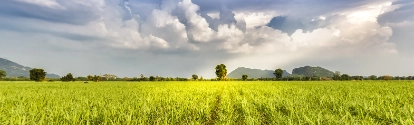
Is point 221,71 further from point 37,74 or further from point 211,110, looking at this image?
point 211,110

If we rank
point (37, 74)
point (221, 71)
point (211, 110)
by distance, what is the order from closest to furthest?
point (211, 110) < point (37, 74) < point (221, 71)

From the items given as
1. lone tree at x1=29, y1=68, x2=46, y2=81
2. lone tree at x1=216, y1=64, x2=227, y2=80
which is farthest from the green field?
lone tree at x1=216, y1=64, x2=227, y2=80

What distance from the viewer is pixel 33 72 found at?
358 feet

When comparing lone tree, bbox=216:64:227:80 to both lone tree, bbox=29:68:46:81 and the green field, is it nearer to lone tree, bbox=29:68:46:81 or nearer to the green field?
lone tree, bbox=29:68:46:81

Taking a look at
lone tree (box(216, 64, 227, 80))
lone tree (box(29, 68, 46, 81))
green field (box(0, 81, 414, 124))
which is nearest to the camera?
green field (box(0, 81, 414, 124))

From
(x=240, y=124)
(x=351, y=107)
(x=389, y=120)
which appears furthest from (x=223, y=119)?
(x=351, y=107)

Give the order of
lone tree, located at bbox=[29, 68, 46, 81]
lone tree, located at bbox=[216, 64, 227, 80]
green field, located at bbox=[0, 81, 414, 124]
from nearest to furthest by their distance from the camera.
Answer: green field, located at bbox=[0, 81, 414, 124] → lone tree, located at bbox=[29, 68, 46, 81] → lone tree, located at bbox=[216, 64, 227, 80]

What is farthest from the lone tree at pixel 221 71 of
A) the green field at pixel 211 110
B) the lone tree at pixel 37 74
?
the green field at pixel 211 110

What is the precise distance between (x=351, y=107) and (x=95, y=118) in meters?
7.08

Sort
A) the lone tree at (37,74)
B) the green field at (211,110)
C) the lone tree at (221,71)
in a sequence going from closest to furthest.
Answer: the green field at (211,110) < the lone tree at (37,74) < the lone tree at (221,71)

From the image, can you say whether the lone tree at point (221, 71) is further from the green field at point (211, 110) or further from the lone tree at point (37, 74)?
the green field at point (211, 110)

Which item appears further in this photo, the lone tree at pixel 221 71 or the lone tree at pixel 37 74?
the lone tree at pixel 221 71

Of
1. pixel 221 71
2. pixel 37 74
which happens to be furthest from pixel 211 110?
pixel 221 71

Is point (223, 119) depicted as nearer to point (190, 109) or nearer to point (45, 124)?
point (190, 109)
